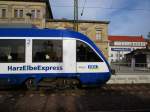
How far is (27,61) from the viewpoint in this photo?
14.9 m

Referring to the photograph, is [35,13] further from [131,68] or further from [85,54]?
[85,54]

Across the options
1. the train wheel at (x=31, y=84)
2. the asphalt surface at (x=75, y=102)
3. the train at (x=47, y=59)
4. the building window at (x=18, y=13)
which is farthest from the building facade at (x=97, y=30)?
the asphalt surface at (x=75, y=102)

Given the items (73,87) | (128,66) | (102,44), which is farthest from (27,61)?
(102,44)

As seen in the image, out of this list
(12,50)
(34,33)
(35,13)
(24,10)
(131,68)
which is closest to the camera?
(12,50)

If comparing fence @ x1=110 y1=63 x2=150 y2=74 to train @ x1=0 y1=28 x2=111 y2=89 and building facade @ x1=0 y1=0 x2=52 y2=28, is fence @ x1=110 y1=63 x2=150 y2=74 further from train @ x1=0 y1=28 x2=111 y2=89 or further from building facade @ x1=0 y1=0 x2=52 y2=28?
building facade @ x1=0 y1=0 x2=52 y2=28

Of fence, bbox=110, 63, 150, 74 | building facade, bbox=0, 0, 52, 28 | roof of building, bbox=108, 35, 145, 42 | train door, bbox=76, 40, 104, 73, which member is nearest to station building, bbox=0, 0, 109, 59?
building facade, bbox=0, 0, 52, 28

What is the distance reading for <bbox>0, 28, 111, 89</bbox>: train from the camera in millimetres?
14867

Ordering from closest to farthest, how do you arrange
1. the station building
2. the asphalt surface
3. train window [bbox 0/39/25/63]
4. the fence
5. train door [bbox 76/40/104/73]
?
the asphalt surface
train window [bbox 0/39/25/63]
train door [bbox 76/40/104/73]
the fence
the station building

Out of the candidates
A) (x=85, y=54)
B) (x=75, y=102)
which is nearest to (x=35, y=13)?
(x=85, y=54)

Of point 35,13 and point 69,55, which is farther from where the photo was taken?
point 35,13

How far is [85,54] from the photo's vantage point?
15.4 metres

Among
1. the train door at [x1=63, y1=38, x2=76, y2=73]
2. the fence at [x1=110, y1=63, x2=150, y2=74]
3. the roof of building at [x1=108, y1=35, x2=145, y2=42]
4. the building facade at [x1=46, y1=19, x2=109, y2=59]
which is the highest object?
the roof of building at [x1=108, y1=35, x2=145, y2=42]

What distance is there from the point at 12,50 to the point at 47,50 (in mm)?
1682

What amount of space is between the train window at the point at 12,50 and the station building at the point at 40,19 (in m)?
46.6
